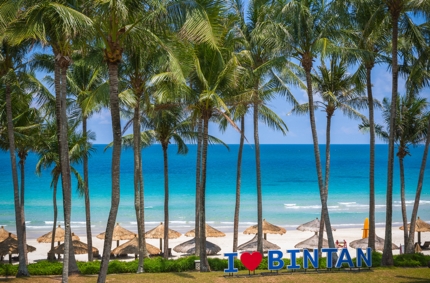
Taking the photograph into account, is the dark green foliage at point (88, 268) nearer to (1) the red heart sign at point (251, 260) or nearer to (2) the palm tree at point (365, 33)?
(1) the red heart sign at point (251, 260)

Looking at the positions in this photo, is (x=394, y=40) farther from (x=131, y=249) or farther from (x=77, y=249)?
(x=77, y=249)

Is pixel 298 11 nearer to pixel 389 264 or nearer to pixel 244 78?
pixel 244 78

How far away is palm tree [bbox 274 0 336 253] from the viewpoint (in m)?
18.7

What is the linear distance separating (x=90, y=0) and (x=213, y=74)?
6496 mm

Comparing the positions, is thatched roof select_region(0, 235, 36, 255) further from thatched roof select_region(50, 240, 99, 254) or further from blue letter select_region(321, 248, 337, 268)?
blue letter select_region(321, 248, 337, 268)

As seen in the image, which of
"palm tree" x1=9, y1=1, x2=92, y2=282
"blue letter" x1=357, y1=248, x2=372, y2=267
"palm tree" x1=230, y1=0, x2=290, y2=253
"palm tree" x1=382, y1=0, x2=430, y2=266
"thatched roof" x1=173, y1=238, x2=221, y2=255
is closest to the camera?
"palm tree" x1=9, y1=1, x2=92, y2=282

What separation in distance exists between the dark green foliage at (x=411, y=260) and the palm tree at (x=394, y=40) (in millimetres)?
493

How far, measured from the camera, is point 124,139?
27.6 meters

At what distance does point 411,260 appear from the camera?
19344mm

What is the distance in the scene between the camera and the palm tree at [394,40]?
1823cm

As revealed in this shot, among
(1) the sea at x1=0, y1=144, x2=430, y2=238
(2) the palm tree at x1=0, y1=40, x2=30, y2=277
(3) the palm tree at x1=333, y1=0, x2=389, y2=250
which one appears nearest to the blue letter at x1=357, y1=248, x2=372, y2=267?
(3) the palm tree at x1=333, y1=0, x2=389, y2=250

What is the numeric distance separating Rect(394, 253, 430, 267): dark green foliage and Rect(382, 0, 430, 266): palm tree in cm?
49

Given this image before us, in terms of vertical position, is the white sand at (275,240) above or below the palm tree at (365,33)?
below

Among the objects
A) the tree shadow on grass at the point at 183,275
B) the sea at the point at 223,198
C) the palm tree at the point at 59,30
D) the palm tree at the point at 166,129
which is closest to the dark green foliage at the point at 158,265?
the tree shadow on grass at the point at 183,275
